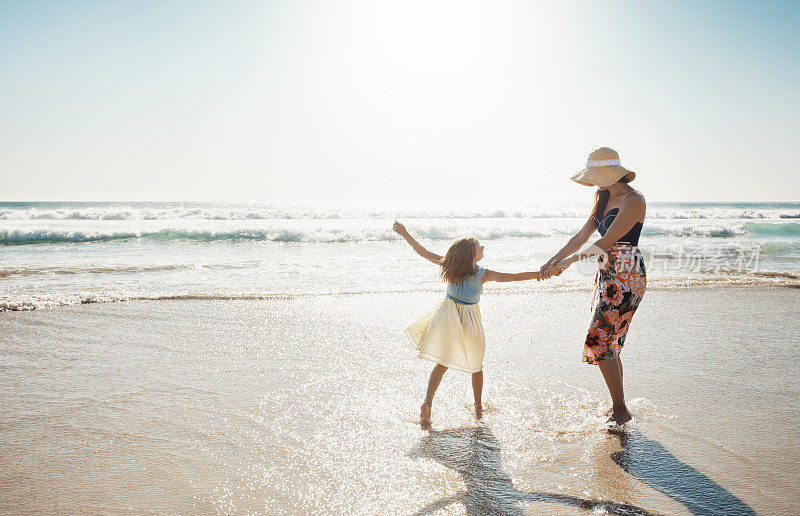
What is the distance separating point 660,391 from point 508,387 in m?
1.29

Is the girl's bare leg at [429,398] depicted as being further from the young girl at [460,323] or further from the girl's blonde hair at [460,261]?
the girl's blonde hair at [460,261]

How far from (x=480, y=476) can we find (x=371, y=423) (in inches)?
38.3

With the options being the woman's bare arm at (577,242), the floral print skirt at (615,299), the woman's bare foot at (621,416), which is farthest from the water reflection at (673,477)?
the woman's bare arm at (577,242)

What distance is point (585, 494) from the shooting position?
2.74 meters

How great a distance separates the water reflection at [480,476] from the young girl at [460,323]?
389 millimetres

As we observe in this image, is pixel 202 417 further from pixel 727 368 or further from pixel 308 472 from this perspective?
pixel 727 368

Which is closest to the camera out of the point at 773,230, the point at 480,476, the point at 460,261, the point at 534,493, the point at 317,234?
the point at 534,493

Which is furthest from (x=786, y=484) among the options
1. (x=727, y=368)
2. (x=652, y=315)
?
(x=652, y=315)

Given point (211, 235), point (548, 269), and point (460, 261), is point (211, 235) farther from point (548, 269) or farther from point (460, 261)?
point (548, 269)

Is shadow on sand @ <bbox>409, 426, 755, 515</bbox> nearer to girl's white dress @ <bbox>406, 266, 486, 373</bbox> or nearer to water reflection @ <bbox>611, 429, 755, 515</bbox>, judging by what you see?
water reflection @ <bbox>611, 429, 755, 515</bbox>

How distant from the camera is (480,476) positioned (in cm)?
291

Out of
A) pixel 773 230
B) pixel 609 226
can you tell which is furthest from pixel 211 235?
pixel 773 230

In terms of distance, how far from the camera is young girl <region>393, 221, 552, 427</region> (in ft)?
12.5

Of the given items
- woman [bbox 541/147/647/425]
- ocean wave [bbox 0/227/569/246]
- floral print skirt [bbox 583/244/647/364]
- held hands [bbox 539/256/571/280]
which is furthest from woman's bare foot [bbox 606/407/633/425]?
ocean wave [bbox 0/227/569/246]
